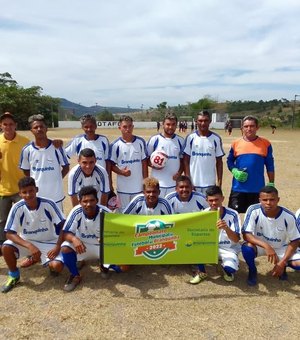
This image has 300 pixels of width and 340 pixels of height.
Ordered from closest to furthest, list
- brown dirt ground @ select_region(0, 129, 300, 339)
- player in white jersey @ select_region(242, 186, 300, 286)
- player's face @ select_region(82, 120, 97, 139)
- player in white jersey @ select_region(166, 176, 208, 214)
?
1. brown dirt ground @ select_region(0, 129, 300, 339)
2. player in white jersey @ select_region(242, 186, 300, 286)
3. player in white jersey @ select_region(166, 176, 208, 214)
4. player's face @ select_region(82, 120, 97, 139)

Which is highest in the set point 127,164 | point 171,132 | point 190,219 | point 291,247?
point 171,132

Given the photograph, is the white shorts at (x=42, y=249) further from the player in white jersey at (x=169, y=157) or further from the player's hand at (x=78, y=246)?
the player in white jersey at (x=169, y=157)

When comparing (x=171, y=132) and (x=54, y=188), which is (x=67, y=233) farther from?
(x=171, y=132)

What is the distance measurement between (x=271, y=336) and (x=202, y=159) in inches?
112

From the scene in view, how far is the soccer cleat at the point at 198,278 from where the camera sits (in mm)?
4840

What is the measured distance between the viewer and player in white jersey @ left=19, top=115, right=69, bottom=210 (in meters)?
5.47

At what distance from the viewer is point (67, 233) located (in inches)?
190

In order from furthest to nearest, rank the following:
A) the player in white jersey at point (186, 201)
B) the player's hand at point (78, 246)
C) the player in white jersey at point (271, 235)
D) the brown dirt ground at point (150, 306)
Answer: the player in white jersey at point (186, 201) → the player in white jersey at point (271, 235) → the player's hand at point (78, 246) → the brown dirt ground at point (150, 306)

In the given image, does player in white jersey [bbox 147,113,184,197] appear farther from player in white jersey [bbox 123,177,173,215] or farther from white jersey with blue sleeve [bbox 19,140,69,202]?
white jersey with blue sleeve [bbox 19,140,69,202]

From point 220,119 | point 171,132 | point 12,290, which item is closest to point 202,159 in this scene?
point 171,132

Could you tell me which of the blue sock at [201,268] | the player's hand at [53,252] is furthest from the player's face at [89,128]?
the blue sock at [201,268]

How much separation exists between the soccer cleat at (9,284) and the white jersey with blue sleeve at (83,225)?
90 centimetres

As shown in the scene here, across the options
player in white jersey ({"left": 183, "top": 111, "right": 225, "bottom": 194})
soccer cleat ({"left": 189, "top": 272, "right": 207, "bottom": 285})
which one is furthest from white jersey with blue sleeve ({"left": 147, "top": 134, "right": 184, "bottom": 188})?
soccer cleat ({"left": 189, "top": 272, "right": 207, "bottom": 285})

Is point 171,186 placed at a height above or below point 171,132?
below
